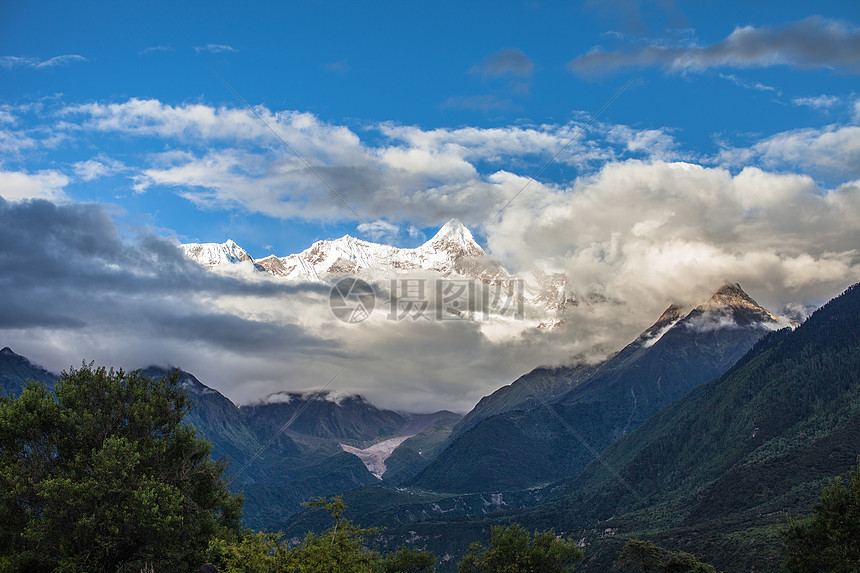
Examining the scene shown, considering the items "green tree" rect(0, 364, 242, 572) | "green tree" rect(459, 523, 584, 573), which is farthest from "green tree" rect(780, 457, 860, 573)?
"green tree" rect(0, 364, 242, 572)

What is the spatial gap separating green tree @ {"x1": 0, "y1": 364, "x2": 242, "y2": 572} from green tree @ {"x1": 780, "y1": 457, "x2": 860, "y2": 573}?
68151mm

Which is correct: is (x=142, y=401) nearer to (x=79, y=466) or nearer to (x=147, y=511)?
(x=79, y=466)

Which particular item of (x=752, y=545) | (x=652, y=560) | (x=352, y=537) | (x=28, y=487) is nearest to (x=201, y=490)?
(x=28, y=487)

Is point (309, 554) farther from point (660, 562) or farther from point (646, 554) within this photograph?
point (660, 562)

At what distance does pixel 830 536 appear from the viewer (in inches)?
3036

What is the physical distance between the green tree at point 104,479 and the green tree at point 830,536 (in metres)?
68.2

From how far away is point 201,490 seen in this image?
67312 mm

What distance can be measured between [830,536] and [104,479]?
79430 millimetres

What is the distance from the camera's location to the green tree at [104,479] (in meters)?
54.8

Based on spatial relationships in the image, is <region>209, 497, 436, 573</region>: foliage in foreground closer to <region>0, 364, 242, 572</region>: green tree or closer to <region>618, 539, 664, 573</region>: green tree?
<region>0, 364, 242, 572</region>: green tree

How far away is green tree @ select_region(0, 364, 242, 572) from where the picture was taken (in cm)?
5478

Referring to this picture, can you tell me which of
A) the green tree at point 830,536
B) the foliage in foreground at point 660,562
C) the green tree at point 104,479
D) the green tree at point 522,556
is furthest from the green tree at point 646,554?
the green tree at point 104,479

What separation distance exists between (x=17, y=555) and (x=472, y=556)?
6907cm

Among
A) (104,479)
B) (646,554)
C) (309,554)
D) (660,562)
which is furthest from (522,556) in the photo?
(104,479)
